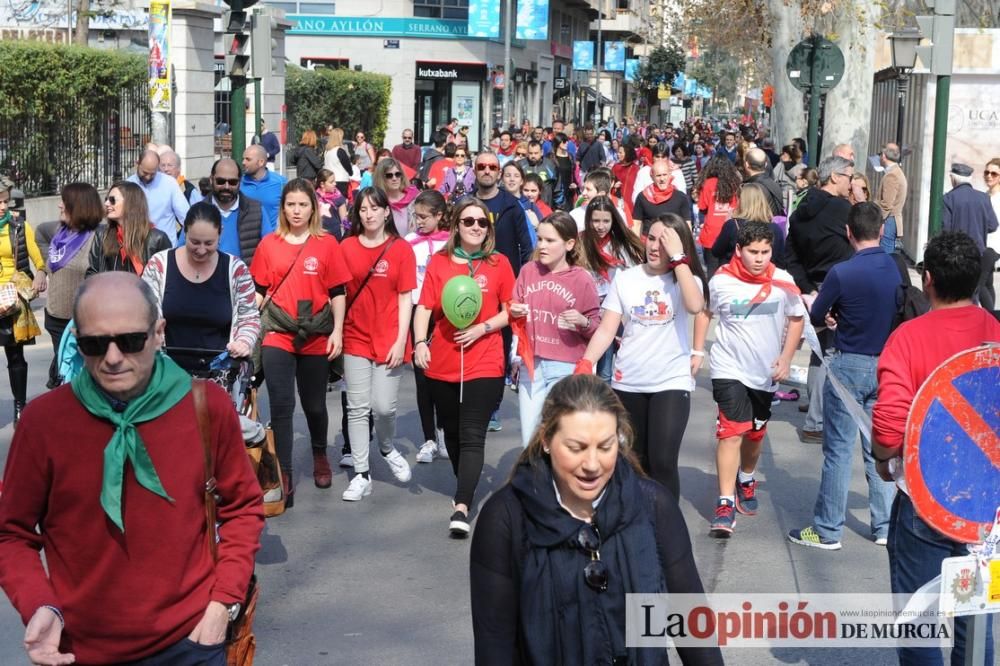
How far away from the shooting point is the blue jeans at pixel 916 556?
4.60m

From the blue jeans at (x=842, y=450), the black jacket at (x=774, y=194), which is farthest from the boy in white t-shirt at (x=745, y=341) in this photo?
Answer: the black jacket at (x=774, y=194)

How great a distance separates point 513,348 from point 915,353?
4830 mm

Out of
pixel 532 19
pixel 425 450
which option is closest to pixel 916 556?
pixel 425 450

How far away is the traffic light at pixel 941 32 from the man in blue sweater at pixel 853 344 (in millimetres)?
5935

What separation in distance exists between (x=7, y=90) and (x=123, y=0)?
102 feet

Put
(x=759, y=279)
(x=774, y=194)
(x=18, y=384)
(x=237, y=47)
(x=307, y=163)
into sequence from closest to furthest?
1. (x=759, y=279)
2. (x=18, y=384)
3. (x=237, y=47)
4. (x=774, y=194)
5. (x=307, y=163)

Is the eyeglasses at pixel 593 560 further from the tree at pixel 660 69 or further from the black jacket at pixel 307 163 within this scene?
the tree at pixel 660 69

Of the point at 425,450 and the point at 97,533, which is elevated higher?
the point at 97,533

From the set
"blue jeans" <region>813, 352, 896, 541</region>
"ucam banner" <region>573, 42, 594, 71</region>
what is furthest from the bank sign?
"blue jeans" <region>813, 352, 896, 541</region>

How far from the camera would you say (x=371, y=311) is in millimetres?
8508

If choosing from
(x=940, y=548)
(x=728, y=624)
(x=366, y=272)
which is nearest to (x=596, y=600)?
(x=940, y=548)

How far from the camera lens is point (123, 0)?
160ft

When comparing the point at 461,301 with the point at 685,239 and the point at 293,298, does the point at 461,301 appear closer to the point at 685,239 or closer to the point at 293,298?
the point at 293,298

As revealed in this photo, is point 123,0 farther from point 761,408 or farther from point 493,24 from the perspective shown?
point 761,408
